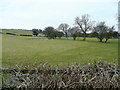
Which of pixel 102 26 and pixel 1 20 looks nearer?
pixel 1 20

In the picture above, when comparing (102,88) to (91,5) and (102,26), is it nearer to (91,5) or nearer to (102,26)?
(91,5)

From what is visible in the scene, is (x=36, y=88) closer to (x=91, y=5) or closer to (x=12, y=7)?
(x=12, y=7)

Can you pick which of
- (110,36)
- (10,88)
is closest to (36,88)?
(10,88)

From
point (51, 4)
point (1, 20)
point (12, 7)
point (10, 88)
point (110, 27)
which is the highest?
point (110, 27)

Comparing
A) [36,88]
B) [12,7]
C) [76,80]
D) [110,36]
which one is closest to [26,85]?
[36,88]

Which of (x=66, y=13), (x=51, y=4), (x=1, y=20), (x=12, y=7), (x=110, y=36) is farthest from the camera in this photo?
(x=110, y=36)

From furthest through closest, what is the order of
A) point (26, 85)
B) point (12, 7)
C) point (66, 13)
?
point (66, 13) → point (12, 7) → point (26, 85)

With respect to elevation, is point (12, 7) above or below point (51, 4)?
below

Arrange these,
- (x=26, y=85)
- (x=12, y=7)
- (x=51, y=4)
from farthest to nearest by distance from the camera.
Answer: (x=51, y=4)
(x=12, y=7)
(x=26, y=85)

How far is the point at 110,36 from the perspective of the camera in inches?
429

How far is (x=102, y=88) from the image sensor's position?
40.3 inches

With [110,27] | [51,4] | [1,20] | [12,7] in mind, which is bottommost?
[1,20]

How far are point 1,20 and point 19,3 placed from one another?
451 millimetres

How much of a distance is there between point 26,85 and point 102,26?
11577 millimetres
